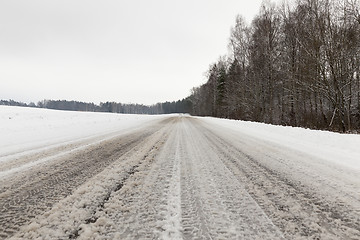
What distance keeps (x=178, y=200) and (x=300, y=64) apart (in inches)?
611

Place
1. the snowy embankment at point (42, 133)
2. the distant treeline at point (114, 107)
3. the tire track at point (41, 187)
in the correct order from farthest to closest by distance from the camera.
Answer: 1. the distant treeline at point (114, 107)
2. the snowy embankment at point (42, 133)
3. the tire track at point (41, 187)

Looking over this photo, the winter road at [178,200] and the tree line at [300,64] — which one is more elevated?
the tree line at [300,64]

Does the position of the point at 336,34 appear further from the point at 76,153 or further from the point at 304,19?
the point at 76,153

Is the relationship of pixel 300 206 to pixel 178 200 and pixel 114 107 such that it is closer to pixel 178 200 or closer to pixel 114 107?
pixel 178 200

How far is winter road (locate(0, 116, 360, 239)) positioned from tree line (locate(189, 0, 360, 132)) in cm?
952

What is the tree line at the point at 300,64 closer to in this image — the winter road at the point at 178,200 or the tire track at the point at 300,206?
the winter road at the point at 178,200

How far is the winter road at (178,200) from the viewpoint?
1.50 metres

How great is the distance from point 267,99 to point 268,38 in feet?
18.8

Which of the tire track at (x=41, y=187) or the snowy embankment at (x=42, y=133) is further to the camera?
the snowy embankment at (x=42, y=133)

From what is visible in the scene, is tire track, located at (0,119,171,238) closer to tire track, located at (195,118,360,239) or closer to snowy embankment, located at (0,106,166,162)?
snowy embankment, located at (0,106,166,162)

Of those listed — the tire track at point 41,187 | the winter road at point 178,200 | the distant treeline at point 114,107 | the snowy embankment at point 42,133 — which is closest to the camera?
the winter road at point 178,200

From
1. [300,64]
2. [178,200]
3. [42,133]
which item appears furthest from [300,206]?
[300,64]

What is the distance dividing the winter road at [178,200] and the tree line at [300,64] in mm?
9524

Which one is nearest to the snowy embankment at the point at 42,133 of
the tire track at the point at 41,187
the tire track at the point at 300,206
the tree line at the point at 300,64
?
the tire track at the point at 41,187
